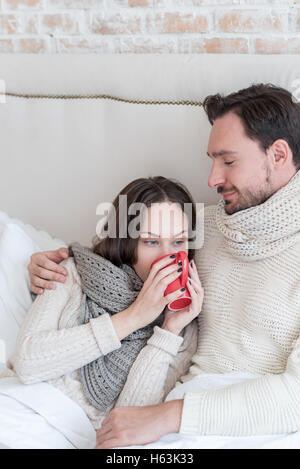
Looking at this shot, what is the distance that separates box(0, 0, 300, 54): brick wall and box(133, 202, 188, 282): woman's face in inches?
27.7

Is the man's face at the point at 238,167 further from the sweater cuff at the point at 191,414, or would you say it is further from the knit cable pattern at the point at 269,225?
the sweater cuff at the point at 191,414

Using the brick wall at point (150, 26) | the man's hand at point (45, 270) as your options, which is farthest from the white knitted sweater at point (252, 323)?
the brick wall at point (150, 26)

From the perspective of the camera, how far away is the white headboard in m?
1.66

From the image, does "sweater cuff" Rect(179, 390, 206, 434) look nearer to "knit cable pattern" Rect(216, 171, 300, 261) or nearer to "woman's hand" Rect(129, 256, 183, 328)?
"woman's hand" Rect(129, 256, 183, 328)

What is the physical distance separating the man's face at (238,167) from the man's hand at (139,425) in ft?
1.62

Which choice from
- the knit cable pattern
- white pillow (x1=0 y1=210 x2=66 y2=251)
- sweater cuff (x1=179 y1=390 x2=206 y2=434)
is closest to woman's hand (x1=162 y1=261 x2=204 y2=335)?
the knit cable pattern

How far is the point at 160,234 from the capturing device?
1396 millimetres

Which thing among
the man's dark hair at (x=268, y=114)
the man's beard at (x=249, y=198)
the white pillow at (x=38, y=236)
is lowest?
the white pillow at (x=38, y=236)

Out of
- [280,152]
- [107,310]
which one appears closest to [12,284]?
[107,310]

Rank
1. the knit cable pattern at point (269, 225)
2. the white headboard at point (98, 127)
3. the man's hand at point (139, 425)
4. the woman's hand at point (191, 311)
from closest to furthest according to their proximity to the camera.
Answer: the man's hand at point (139, 425)
the knit cable pattern at point (269, 225)
the woman's hand at point (191, 311)
the white headboard at point (98, 127)

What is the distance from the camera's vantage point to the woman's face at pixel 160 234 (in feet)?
4.59

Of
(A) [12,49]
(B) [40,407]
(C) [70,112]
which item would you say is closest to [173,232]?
(B) [40,407]

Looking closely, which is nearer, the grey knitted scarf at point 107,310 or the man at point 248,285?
the man at point 248,285

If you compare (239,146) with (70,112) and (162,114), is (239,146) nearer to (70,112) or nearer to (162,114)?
(162,114)
